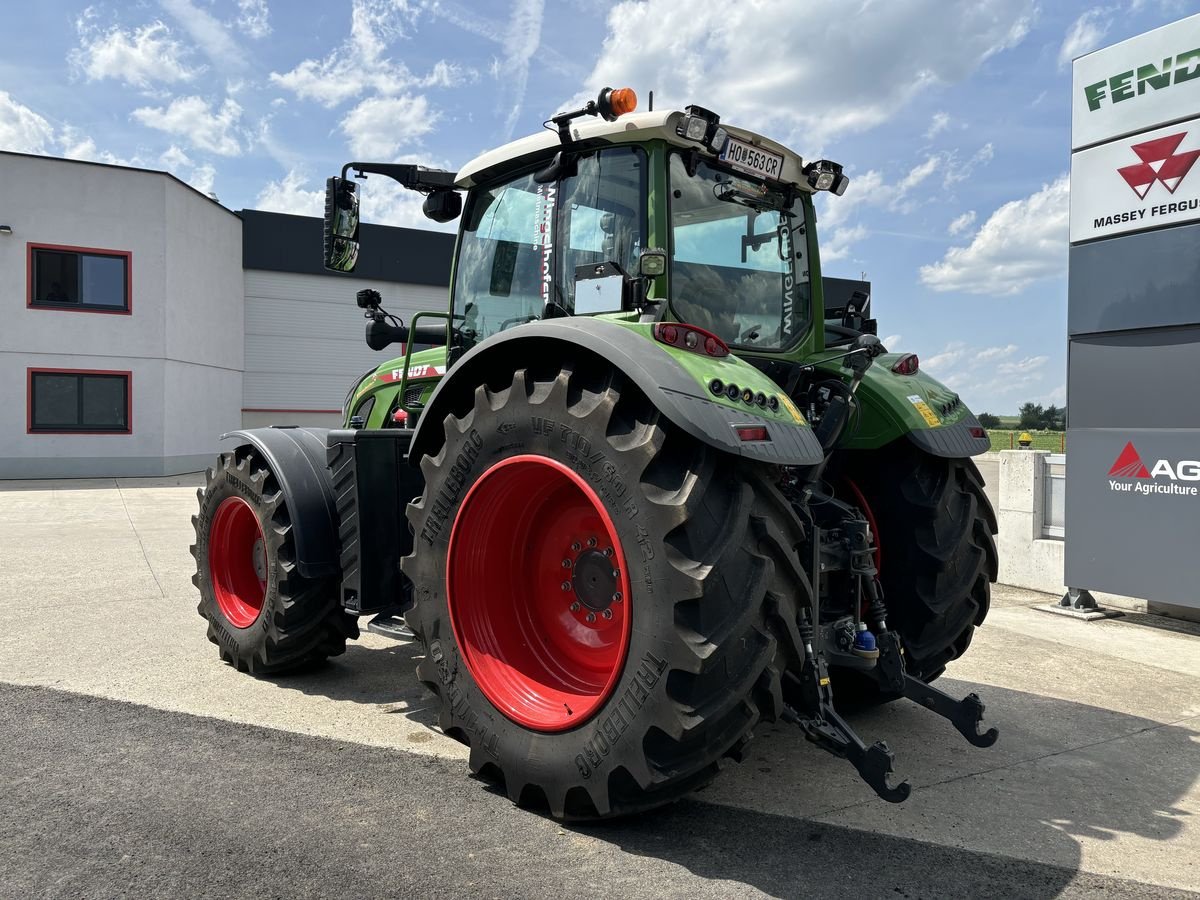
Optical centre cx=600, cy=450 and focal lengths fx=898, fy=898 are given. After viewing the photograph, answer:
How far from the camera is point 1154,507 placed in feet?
22.0

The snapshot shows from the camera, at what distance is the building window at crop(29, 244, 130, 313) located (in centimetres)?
1994

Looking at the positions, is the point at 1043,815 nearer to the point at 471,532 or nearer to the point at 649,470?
the point at 649,470

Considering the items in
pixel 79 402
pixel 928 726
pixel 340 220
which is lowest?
pixel 928 726

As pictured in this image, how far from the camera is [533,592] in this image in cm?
375

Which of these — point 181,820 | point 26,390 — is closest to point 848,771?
point 181,820

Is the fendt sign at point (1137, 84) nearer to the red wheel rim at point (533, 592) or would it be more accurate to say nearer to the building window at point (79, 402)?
the red wheel rim at point (533, 592)

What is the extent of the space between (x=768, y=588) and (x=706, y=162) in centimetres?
198

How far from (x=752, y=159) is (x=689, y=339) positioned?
1.33 meters

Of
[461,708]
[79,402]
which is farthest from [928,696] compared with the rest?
[79,402]

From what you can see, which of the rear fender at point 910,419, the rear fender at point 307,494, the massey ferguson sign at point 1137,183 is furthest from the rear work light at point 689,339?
the massey ferguson sign at point 1137,183

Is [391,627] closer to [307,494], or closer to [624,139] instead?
[307,494]

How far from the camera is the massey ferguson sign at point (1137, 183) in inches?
259

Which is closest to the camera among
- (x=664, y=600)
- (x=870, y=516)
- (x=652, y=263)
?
(x=664, y=600)

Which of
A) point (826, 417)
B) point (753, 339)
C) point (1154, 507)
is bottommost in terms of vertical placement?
point (1154, 507)
